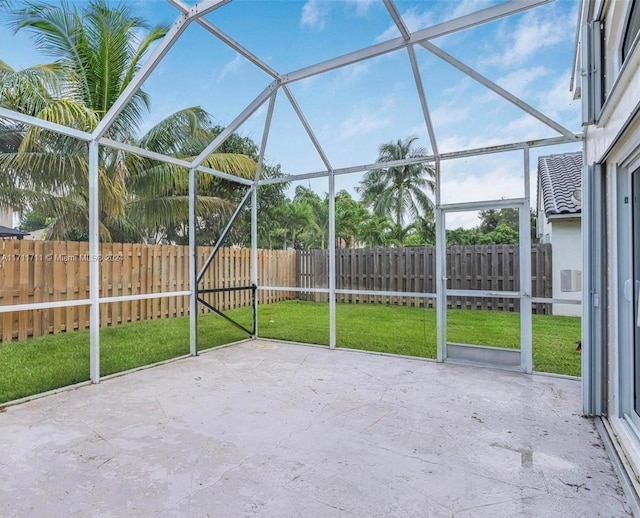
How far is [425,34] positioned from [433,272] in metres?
2.80

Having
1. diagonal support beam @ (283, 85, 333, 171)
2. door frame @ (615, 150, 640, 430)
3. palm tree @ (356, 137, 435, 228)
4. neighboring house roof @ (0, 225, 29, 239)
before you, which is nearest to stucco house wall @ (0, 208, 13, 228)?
neighboring house roof @ (0, 225, 29, 239)

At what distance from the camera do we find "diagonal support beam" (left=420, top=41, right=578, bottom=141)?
3.69 metres

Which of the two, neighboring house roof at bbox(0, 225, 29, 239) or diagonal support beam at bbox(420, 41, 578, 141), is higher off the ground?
diagonal support beam at bbox(420, 41, 578, 141)

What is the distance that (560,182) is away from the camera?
621 cm

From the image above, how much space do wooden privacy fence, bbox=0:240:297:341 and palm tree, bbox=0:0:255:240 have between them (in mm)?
364

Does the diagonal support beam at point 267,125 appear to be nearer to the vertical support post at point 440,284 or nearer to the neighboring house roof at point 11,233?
the vertical support post at point 440,284

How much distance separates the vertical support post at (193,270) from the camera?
5137mm

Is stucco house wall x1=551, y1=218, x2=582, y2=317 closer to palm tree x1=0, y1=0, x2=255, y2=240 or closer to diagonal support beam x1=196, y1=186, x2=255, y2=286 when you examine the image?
diagonal support beam x1=196, y1=186, x2=255, y2=286

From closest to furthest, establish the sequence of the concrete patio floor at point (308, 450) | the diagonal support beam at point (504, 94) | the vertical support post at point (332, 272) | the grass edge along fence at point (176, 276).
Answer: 1. the concrete patio floor at point (308, 450)
2. the diagonal support beam at point (504, 94)
3. the grass edge along fence at point (176, 276)
4. the vertical support post at point (332, 272)

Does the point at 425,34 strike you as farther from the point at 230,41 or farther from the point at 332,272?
the point at 332,272

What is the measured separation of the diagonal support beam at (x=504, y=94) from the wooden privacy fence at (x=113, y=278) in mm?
4307

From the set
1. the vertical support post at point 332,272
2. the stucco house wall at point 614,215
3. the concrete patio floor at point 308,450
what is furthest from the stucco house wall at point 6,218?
the stucco house wall at point 614,215

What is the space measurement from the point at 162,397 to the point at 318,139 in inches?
146

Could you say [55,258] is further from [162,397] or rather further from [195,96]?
[195,96]
